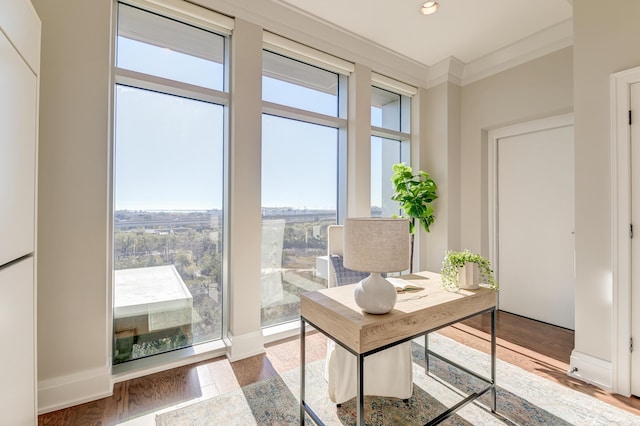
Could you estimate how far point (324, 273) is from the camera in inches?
127

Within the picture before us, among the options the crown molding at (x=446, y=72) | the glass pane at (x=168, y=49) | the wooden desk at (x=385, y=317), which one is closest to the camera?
the wooden desk at (x=385, y=317)

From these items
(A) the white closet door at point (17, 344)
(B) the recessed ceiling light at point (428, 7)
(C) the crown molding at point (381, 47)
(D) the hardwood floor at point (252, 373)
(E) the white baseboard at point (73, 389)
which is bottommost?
Result: (D) the hardwood floor at point (252, 373)

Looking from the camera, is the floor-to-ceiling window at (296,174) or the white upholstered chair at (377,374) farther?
the floor-to-ceiling window at (296,174)

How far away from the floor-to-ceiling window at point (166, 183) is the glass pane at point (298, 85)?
0.45m

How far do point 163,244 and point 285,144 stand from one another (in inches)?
57.6

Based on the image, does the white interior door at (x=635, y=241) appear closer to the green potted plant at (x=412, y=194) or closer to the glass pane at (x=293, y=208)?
the green potted plant at (x=412, y=194)

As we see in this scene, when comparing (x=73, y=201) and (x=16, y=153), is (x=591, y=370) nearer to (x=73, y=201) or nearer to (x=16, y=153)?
(x=16, y=153)

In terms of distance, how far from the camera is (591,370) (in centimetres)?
212

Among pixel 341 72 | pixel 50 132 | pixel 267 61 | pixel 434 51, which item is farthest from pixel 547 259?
pixel 50 132

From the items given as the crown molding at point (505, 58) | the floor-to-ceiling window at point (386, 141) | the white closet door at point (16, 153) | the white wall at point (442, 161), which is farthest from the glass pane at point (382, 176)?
the white closet door at point (16, 153)

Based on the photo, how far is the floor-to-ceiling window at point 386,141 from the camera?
3.68 m

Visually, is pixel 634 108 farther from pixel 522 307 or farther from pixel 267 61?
pixel 267 61

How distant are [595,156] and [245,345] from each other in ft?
10.1

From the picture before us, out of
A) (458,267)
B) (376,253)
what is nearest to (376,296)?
(376,253)
